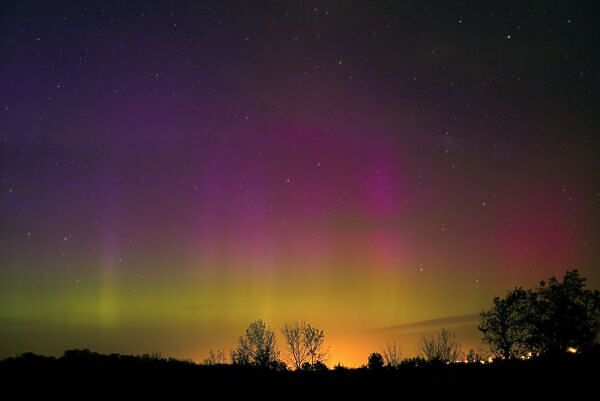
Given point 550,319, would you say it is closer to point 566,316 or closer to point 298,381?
point 566,316

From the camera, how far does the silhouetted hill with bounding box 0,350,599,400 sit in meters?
14.3

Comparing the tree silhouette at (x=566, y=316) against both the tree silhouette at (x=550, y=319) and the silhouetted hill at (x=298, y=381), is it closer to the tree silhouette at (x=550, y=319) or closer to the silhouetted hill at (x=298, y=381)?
the tree silhouette at (x=550, y=319)

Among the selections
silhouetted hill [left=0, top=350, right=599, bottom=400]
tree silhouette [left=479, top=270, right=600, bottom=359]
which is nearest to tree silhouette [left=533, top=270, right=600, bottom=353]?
tree silhouette [left=479, top=270, right=600, bottom=359]

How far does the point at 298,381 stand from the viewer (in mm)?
16859

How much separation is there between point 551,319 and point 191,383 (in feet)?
158

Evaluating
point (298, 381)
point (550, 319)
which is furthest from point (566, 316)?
point (298, 381)

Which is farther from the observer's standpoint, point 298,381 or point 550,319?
point 550,319

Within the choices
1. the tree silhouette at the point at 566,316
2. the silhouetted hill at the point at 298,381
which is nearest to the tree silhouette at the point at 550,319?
the tree silhouette at the point at 566,316

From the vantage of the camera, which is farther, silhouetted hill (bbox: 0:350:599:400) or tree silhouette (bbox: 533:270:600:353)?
→ tree silhouette (bbox: 533:270:600:353)

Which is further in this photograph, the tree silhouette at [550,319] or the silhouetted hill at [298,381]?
the tree silhouette at [550,319]

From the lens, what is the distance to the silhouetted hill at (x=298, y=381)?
1432 centimetres

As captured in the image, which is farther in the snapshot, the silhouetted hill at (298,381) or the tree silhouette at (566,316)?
the tree silhouette at (566,316)

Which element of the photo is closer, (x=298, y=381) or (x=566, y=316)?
(x=298, y=381)

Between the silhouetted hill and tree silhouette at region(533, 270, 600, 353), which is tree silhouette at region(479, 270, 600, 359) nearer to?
tree silhouette at region(533, 270, 600, 353)
